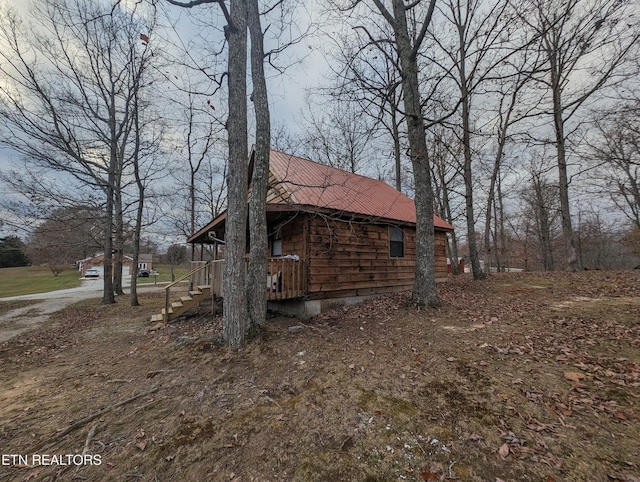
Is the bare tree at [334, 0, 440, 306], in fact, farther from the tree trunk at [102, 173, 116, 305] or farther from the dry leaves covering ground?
the tree trunk at [102, 173, 116, 305]

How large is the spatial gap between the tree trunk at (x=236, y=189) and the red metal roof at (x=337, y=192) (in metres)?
2.28

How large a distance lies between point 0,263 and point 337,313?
49.9 m

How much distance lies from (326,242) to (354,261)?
1.30 meters

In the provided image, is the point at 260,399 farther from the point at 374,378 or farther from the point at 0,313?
the point at 0,313

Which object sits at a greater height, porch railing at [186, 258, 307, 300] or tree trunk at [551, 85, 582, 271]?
tree trunk at [551, 85, 582, 271]

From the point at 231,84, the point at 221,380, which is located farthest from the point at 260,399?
the point at 231,84

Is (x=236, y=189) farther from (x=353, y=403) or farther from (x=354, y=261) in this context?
(x=354, y=261)

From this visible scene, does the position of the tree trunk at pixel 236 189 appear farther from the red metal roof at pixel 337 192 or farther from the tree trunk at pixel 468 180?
the tree trunk at pixel 468 180

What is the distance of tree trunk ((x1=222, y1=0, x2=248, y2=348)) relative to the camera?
182 inches

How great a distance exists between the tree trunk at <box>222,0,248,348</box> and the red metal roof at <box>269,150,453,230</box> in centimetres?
228

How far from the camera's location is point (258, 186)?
5.12 meters

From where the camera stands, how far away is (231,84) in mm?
4918

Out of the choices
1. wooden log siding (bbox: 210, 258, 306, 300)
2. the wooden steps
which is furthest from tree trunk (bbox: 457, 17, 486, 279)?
the wooden steps

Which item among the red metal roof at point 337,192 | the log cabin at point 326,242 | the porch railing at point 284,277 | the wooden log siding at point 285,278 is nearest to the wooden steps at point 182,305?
the log cabin at point 326,242
